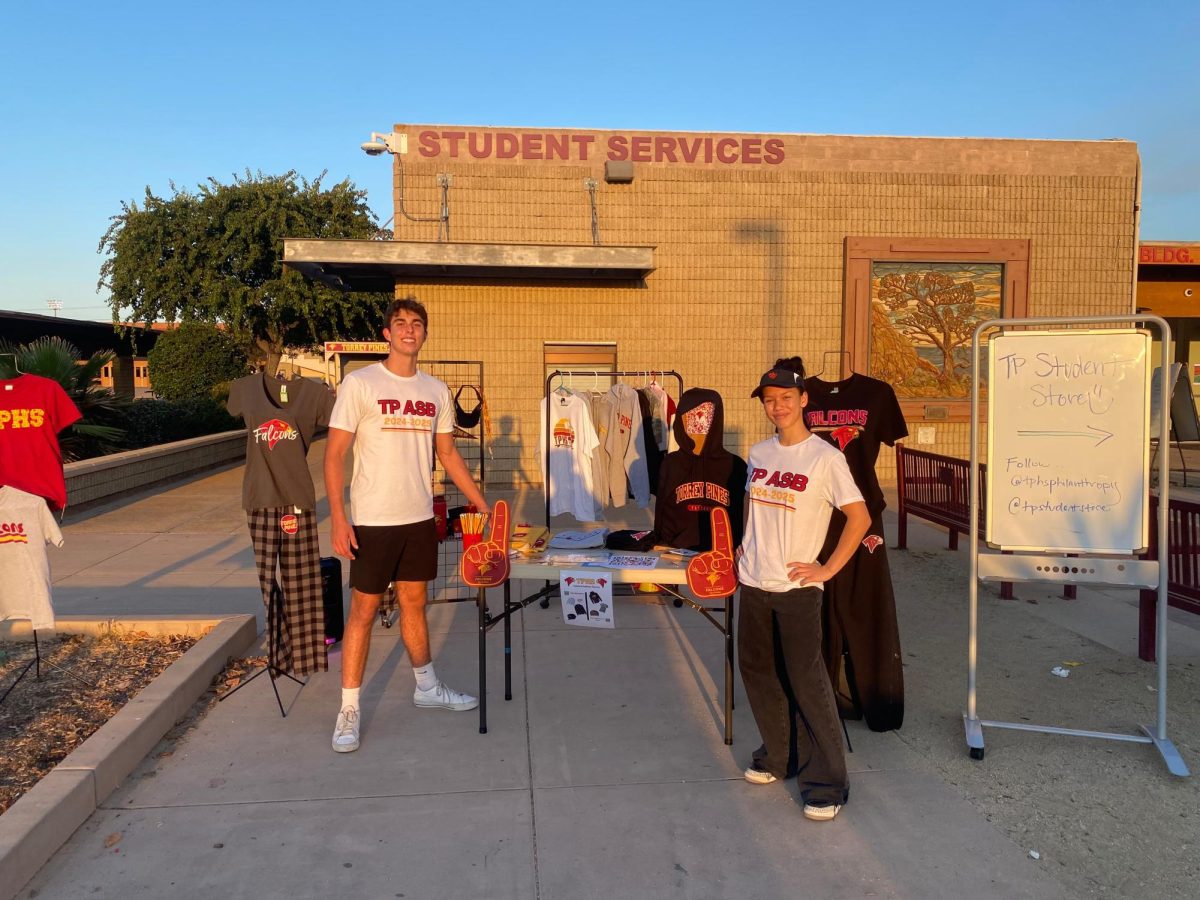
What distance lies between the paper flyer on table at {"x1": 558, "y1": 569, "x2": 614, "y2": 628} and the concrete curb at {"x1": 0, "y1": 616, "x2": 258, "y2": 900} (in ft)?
6.85

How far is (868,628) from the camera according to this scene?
4.14m

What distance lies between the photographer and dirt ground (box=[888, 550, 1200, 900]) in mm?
3135

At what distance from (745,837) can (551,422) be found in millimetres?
5693

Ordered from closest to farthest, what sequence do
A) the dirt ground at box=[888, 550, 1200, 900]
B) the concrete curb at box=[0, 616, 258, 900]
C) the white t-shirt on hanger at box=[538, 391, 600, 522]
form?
→ the concrete curb at box=[0, 616, 258, 900] < the dirt ground at box=[888, 550, 1200, 900] < the white t-shirt on hanger at box=[538, 391, 600, 522]

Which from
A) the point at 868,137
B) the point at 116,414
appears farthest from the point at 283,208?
the point at 868,137

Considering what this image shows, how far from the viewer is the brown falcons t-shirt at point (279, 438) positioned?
4680 mm

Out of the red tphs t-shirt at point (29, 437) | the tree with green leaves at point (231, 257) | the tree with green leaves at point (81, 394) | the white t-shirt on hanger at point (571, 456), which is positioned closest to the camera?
the red tphs t-shirt at point (29, 437)

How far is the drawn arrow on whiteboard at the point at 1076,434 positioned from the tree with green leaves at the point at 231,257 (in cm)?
2446

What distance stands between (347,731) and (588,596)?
1.35 meters

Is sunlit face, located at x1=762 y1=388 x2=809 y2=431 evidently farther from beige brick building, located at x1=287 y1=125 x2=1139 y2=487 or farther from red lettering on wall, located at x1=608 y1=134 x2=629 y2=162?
red lettering on wall, located at x1=608 y1=134 x2=629 y2=162

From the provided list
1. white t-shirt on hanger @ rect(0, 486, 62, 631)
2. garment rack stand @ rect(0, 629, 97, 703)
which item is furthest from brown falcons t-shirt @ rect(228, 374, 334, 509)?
garment rack stand @ rect(0, 629, 97, 703)

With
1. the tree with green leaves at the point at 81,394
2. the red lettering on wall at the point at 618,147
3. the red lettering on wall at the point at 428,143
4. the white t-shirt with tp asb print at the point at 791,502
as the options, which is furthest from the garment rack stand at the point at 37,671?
the red lettering on wall at the point at 618,147

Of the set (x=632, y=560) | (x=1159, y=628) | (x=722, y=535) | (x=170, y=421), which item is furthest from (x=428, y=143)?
(x=1159, y=628)

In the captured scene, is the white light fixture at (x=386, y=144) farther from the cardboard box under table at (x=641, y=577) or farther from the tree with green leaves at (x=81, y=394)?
the cardboard box under table at (x=641, y=577)
